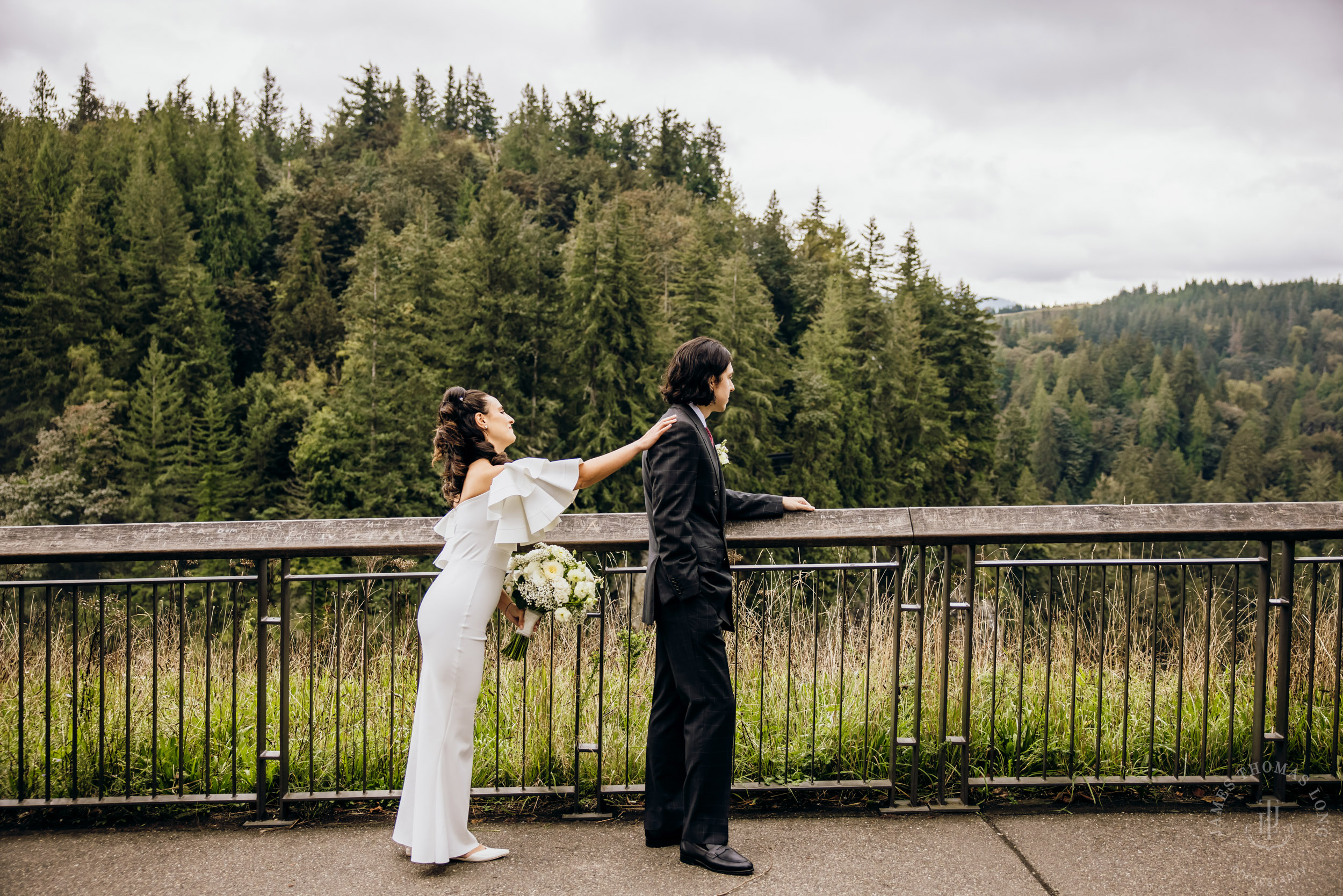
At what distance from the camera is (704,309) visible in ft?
164

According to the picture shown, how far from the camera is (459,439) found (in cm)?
364

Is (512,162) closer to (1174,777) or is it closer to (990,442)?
(990,442)

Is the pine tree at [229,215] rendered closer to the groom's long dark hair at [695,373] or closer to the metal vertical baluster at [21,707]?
the metal vertical baluster at [21,707]

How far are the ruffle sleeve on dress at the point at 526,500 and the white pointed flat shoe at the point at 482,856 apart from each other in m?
1.10

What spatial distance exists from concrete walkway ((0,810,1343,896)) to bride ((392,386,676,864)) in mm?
172

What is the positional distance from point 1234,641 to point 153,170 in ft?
269

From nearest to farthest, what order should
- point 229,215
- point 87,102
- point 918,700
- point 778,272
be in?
point 918,700
point 778,272
point 229,215
point 87,102

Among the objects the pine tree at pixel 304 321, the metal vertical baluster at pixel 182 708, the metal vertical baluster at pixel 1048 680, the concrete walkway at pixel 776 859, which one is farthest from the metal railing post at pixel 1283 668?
the pine tree at pixel 304 321

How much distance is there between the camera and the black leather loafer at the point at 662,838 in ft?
11.8

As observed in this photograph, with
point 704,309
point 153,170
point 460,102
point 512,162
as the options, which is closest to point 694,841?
point 704,309

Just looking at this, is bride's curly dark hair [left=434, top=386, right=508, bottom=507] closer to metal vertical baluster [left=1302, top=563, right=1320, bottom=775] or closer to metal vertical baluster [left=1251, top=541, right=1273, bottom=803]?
metal vertical baluster [left=1251, top=541, right=1273, bottom=803]

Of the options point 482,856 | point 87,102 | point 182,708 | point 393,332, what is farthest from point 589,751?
point 87,102

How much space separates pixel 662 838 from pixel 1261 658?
2574mm

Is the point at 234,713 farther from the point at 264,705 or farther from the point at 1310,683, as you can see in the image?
the point at 1310,683
